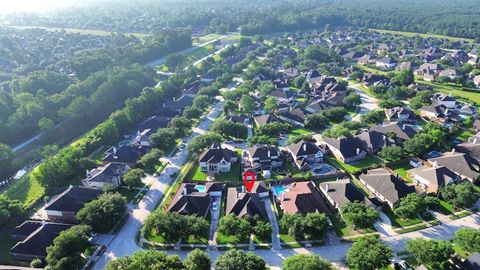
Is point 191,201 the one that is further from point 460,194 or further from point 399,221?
point 460,194

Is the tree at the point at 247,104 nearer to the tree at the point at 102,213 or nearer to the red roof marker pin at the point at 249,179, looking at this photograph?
the red roof marker pin at the point at 249,179

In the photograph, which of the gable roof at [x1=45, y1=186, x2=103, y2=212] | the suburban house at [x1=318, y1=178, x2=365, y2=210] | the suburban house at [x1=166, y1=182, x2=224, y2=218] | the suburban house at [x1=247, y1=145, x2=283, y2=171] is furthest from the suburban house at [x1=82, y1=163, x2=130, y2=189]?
the suburban house at [x1=318, y1=178, x2=365, y2=210]

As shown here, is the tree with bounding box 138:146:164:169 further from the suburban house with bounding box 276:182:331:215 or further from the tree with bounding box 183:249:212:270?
the tree with bounding box 183:249:212:270

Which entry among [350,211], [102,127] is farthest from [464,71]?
[102,127]

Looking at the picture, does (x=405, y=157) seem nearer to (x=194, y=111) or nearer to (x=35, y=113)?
(x=194, y=111)

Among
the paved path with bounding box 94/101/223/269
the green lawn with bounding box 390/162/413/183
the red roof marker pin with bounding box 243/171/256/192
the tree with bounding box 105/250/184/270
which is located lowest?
the paved path with bounding box 94/101/223/269
